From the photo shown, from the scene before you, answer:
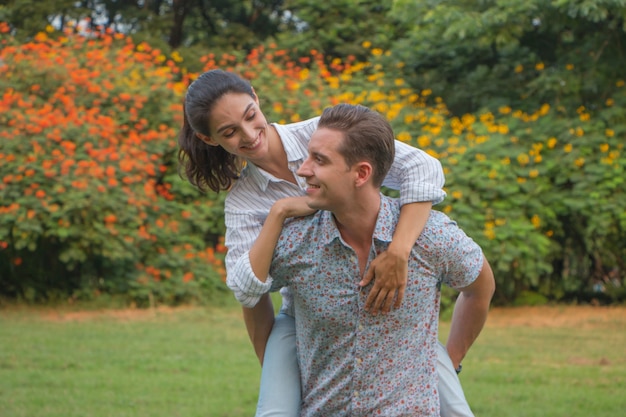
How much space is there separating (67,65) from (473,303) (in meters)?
7.81

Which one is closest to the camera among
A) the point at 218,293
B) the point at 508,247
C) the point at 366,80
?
the point at 508,247

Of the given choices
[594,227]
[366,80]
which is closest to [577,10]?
[594,227]

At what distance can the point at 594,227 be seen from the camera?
9.15 meters

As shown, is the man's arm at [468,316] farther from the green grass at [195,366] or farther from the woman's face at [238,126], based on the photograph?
the green grass at [195,366]

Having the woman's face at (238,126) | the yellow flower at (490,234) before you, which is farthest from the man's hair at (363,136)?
the yellow flower at (490,234)

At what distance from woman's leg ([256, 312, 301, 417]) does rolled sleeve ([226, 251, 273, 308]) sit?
246mm

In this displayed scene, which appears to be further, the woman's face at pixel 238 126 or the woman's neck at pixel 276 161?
the woman's neck at pixel 276 161

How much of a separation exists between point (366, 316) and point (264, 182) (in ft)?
2.15

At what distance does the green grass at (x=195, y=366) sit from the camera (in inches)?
228

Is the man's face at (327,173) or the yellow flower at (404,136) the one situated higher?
the man's face at (327,173)

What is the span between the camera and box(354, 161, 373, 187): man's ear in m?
2.79

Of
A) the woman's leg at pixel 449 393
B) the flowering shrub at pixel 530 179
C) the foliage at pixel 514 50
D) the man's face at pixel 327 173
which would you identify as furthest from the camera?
the foliage at pixel 514 50

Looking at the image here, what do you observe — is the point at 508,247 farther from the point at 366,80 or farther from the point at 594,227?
the point at 366,80

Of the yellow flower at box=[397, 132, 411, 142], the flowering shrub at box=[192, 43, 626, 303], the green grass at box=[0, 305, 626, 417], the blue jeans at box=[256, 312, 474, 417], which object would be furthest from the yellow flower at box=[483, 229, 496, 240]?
the blue jeans at box=[256, 312, 474, 417]
